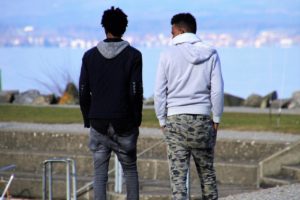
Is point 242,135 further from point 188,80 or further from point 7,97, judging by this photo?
point 7,97

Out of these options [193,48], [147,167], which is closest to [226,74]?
[147,167]

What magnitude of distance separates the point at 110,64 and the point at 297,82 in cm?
4193

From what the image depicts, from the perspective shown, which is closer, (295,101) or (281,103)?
(281,103)

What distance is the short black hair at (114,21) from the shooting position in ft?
31.7

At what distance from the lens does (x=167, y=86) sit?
967 centimetres

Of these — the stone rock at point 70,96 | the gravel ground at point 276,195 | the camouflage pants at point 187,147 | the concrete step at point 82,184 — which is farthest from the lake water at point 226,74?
the camouflage pants at point 187,147

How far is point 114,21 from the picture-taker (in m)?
9.67

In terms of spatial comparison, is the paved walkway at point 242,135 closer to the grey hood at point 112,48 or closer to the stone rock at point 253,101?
the grey hood at point 112,48

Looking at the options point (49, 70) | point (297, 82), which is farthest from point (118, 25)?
point (297, 82)

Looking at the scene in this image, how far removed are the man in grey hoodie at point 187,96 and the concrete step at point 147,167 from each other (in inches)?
268

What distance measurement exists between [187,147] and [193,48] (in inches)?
33.1

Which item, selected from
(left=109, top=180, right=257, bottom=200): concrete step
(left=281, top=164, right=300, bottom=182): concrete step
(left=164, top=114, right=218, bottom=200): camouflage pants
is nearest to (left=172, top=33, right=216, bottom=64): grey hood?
(left=164, top=114, right=218, bottom=200): camouflage pants

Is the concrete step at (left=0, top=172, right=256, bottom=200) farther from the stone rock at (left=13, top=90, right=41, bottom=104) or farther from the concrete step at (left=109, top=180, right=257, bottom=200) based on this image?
the stone rock at (left=13, top=90, right=41, bottom=104)

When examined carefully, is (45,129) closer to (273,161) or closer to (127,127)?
(273,161)
